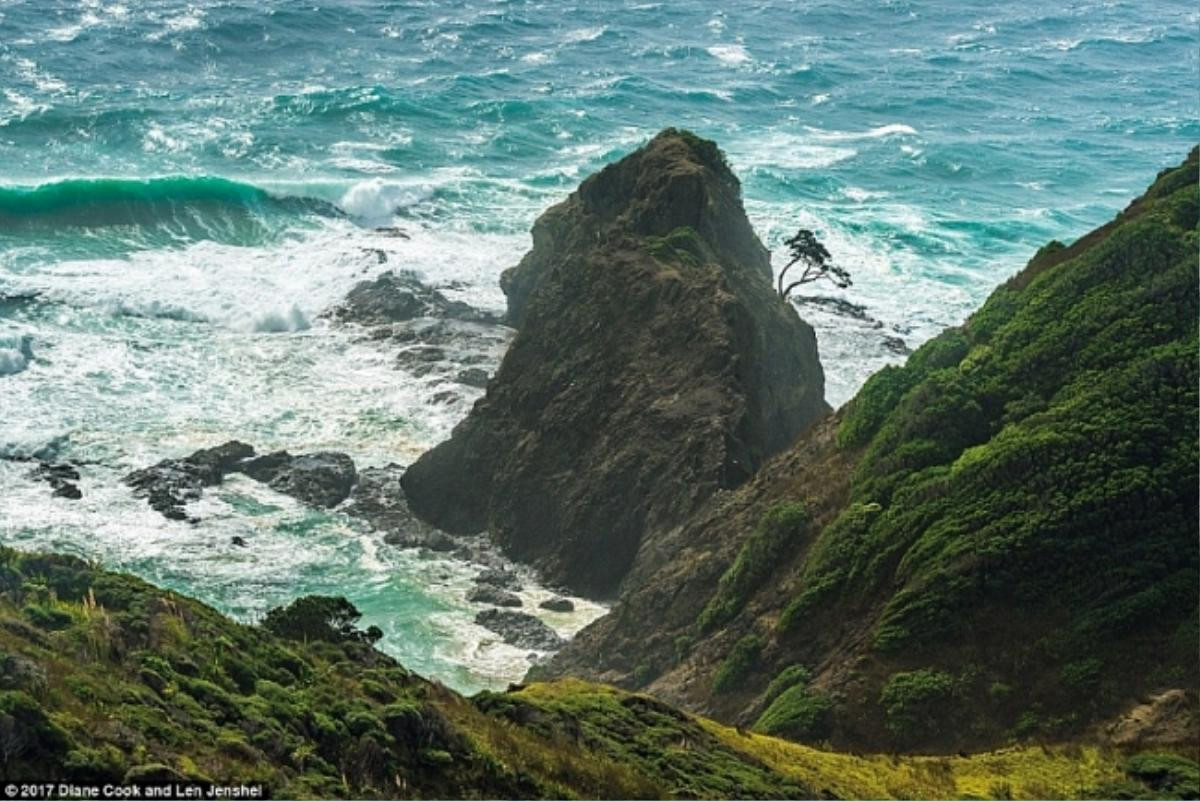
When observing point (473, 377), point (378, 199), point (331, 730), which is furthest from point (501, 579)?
point (378, 199)

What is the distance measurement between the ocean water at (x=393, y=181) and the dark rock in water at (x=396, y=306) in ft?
4.43

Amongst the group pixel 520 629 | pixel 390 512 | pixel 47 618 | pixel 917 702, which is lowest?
pixel 520 629

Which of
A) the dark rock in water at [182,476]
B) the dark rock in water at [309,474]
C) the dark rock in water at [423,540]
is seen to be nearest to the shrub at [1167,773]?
the dark rock in water at [423,540]

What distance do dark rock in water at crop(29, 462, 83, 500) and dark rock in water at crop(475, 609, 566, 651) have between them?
12281mm

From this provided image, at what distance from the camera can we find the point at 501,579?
36781 mm

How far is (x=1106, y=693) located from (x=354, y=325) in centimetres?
3655

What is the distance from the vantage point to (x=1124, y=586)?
23.0 meters

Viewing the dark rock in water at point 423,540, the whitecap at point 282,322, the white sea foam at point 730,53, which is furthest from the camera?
the white sea foam at point 730,53

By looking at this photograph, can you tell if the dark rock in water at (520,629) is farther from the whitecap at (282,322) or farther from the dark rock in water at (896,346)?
the dark rock in water at (896,346)

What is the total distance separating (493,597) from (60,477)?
1324 cm

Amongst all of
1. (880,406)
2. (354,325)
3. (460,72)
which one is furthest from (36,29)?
(880,406)

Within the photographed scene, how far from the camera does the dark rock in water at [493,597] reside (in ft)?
117

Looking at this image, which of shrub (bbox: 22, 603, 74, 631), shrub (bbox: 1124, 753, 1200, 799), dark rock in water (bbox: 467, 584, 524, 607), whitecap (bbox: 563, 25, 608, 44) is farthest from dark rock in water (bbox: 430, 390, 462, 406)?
whitecap (bbox: 563, 25, 608, 44)

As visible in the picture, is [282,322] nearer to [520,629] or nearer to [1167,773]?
[520,629]
